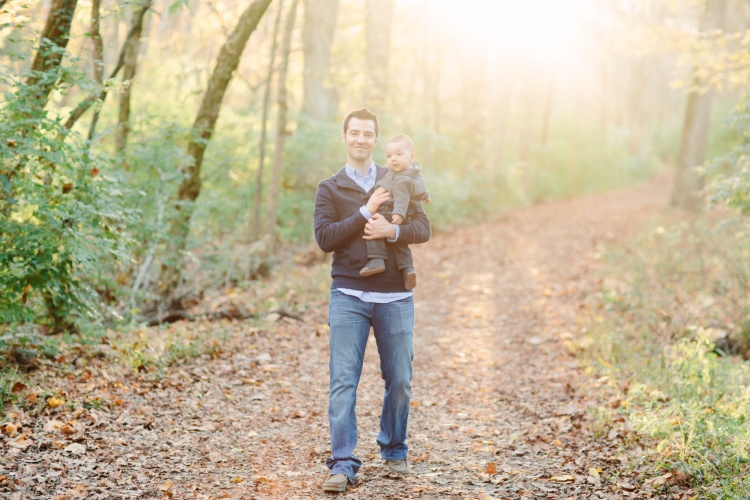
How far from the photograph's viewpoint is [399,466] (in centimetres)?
466

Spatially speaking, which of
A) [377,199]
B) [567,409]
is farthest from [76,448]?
[567,409]

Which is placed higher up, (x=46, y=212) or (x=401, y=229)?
(x=401, y=229)

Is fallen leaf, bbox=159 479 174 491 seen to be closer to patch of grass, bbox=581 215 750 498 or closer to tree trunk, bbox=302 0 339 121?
patch of grass, bbox=581 215 750 498

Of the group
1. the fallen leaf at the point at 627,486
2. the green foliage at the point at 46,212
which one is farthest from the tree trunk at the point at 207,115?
the fallen leaf at the point at 627,486

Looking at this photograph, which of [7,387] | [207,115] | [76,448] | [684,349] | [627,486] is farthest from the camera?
[207,115]

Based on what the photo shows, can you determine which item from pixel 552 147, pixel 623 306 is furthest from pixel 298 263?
pixel 552 147

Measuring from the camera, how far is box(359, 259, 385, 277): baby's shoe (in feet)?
13.8

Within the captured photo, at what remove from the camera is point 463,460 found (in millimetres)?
5156

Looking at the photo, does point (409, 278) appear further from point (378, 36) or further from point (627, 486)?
point (378, 36)

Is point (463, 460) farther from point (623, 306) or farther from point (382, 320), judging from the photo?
point (623, 306)

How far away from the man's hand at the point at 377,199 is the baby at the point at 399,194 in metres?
0.06

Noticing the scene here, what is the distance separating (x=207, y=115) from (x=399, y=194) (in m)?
5.07

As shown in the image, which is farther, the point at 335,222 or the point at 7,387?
the point at 7,387

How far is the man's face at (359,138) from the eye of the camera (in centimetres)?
435
